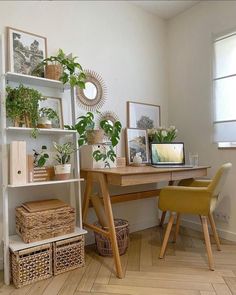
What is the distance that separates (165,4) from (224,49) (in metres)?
0.88

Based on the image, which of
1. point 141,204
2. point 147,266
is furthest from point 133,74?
point 147,266

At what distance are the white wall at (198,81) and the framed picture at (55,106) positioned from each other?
1.52 meters

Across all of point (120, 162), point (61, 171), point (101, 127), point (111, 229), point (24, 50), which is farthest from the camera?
point (120, 162)

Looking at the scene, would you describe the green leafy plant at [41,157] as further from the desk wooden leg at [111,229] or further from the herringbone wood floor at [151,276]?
the herringbone wood floor at [151,276]

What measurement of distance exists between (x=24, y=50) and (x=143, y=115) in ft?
4.71

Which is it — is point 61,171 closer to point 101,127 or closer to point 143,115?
point 101,127

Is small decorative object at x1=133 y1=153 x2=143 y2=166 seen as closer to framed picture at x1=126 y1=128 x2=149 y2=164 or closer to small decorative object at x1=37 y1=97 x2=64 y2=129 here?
framed picture at x1=126 y1=128 x2=149 y2=164

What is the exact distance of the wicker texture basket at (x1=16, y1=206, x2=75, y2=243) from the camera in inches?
69.5

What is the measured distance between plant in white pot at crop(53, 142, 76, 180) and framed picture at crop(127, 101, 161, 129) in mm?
908

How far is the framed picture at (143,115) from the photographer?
2.77m

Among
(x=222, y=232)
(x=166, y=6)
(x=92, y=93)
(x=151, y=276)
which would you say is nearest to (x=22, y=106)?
(x=92, y=93)

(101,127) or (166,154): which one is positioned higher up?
(101,127)

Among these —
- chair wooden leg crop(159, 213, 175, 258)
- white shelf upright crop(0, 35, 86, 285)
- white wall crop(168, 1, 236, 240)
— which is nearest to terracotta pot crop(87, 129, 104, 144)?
white shelf upright crop(0, 35, 86, 285)

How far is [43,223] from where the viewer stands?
1814 millimetres
